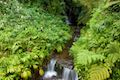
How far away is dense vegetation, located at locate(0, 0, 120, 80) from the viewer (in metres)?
5.46

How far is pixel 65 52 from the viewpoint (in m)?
9.17

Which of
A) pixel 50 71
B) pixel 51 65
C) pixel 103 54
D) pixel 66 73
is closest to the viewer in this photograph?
pixel 103 54

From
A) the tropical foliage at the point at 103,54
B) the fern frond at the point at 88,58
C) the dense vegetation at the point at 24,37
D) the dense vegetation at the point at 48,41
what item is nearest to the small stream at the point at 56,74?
the dense vegetation at the point at 48,41

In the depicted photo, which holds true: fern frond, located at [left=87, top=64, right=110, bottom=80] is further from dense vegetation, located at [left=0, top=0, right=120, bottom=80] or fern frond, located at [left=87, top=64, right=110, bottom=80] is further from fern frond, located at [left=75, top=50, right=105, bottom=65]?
fern frond, located at [left=75, top=50, right=105, bottom=65]

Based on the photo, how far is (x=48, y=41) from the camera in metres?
8.40

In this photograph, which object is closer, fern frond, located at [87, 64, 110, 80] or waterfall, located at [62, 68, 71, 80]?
fern frond, located at [87, 64, 110, 80]

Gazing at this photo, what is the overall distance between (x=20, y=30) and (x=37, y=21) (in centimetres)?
177

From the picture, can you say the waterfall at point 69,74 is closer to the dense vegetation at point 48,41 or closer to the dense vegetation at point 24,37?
the dense vegetation at point 48,41

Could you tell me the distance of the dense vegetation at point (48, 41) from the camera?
17.9ft

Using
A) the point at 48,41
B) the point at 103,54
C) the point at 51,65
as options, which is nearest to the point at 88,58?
the point at 103,54

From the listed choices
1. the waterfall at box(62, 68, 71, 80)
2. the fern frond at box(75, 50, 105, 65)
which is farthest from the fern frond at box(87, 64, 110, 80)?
the waterfall at box(62, 68, 71, 80)

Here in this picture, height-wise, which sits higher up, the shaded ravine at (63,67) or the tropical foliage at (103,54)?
the tropical foliage at (103,54)

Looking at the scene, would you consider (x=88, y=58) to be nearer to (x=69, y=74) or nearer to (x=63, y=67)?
(x=69, y=74)

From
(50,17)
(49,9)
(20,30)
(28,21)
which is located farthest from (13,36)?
(49,9)
